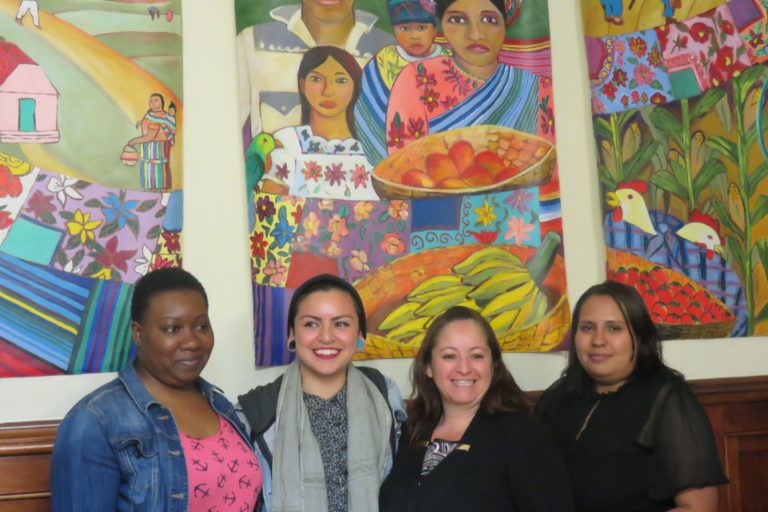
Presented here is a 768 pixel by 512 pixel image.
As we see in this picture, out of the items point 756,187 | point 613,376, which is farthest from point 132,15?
point 756,187

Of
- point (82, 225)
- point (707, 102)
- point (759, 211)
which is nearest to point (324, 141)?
point (82, 225)

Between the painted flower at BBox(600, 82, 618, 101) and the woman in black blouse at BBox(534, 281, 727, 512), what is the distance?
0.99 m

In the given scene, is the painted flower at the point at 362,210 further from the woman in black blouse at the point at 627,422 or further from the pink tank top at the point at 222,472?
the pink tank top at the point at 222,472

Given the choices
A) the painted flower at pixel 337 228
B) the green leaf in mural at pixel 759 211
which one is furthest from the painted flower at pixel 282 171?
the green leaf in mural at pixel 759 211

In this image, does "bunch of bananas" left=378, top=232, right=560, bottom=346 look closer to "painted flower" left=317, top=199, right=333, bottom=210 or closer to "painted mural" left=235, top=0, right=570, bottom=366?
"painted mural" left=235, top=0, right=570, bottom=366

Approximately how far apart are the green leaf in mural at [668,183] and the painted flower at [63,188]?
201cm

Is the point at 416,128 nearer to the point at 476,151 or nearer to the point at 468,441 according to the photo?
the point at 476,151

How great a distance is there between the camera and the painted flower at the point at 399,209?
326 cm

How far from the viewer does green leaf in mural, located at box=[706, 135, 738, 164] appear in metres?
3.61

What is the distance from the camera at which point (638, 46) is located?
3.56m

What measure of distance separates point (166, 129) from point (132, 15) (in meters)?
0.35

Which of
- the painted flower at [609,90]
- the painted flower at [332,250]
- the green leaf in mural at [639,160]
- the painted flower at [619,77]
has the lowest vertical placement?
the painted flower at [332,250]

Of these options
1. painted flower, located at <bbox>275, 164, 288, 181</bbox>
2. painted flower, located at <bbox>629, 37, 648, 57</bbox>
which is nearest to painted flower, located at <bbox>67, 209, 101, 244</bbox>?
painted flower, located at <bbox>275, 164, 288, 181</bbox>

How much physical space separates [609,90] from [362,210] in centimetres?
104
